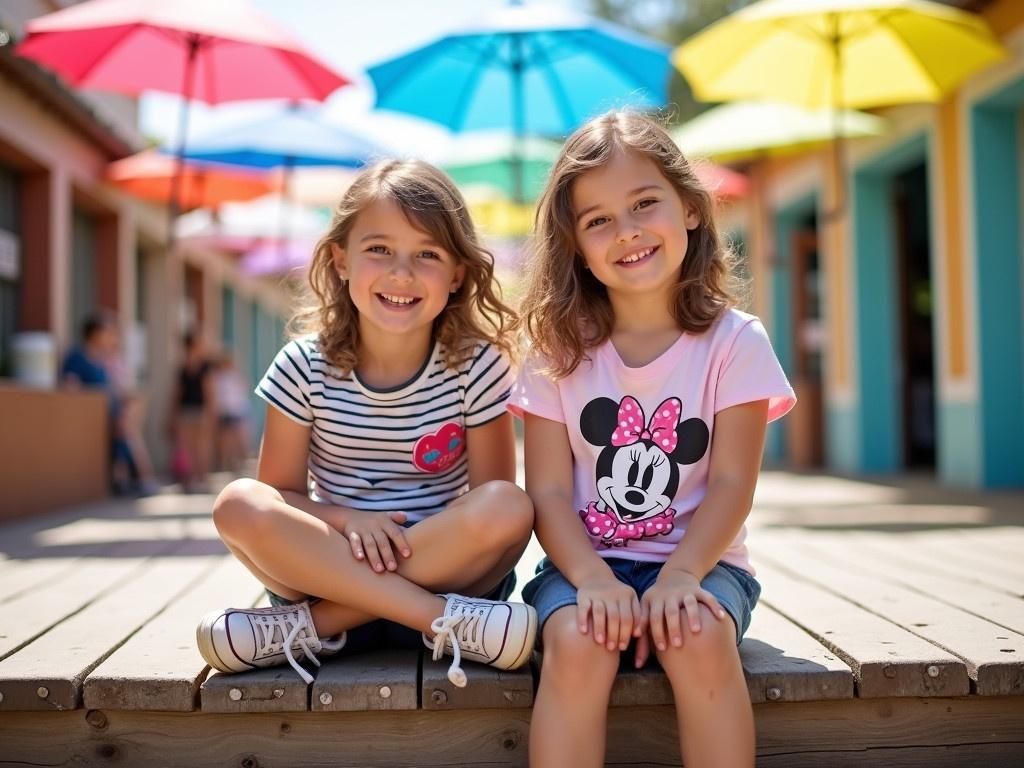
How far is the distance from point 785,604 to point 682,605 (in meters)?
0.81

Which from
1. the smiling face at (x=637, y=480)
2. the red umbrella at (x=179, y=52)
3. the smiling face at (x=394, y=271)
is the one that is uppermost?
the red umbrella at (x=179, y=52)

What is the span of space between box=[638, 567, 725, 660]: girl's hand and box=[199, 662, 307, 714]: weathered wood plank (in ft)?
2.00

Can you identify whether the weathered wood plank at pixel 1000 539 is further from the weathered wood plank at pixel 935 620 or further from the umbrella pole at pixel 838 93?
the umbrella pole at pixel 838 93

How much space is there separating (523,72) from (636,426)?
4790mm

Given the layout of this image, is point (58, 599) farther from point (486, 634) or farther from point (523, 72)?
→ point (523, 72)

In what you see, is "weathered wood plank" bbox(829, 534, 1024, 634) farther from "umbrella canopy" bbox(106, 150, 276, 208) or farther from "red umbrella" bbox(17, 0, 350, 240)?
"umbrella canopy" bbox(106, 150, 276, 208)

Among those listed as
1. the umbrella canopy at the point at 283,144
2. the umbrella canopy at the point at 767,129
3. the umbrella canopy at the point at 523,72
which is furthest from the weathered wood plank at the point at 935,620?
the umbrella canopy at the point at 283,144

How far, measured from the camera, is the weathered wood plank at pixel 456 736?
182 cm

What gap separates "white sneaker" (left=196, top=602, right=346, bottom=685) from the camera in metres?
1.79

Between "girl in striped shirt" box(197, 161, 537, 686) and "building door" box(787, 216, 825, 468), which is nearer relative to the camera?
"girl in striped shirt" box(197, 161, 537, 686)

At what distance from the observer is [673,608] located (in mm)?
1686

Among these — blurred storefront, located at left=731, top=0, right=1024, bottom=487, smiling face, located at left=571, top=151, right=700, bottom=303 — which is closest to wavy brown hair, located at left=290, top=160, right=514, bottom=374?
smiling face, located at left=571, top=151, right=700, bottom=303

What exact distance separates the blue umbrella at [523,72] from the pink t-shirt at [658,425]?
3.70m

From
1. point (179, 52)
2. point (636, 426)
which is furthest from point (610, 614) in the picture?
point (179, 52)
